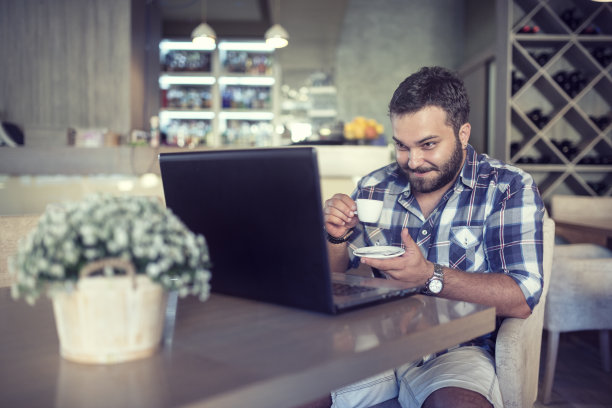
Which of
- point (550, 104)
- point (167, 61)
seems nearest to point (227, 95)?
point (167, 61)

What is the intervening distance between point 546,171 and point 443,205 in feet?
12.0

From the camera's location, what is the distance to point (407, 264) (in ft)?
3.44

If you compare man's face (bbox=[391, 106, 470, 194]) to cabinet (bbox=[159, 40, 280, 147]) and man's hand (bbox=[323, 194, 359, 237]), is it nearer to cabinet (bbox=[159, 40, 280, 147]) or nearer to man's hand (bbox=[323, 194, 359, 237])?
man's hand (bbox=[323, 194, 359, 237])

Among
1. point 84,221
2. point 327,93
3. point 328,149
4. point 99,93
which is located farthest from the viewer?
point 327,93

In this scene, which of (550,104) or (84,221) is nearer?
(84,221)

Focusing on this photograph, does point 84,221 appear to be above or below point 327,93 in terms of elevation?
below

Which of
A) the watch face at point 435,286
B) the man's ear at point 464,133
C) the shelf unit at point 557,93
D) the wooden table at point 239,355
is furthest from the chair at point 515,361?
Result: the shelf unit at point 557,93

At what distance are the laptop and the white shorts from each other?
24 cm

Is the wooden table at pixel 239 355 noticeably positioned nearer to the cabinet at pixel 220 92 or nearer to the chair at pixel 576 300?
the chair at pixel 576 300

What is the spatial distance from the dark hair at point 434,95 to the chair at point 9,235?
3.32 ft

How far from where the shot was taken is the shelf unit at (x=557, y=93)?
4.41 meters

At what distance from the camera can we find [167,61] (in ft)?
21.2

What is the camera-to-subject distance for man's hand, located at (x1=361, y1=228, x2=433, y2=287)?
3.38 feet

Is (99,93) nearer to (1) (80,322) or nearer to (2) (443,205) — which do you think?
(2) (443,205)
